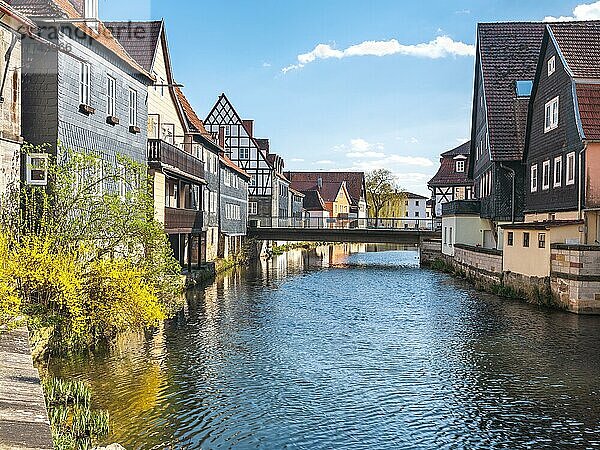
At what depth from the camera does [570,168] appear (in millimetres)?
27031

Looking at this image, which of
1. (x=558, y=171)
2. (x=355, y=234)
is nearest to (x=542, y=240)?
(x=558, y=171)

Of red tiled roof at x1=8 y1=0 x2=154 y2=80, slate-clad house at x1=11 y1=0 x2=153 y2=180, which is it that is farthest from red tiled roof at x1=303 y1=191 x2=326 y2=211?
red tiled roof at x1=8 y1=0 x2=154 y2=80

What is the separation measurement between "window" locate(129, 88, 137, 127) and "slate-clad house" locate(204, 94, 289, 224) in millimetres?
31000

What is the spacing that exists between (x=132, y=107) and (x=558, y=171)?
53.1 ft

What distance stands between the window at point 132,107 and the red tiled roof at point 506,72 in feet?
61.0

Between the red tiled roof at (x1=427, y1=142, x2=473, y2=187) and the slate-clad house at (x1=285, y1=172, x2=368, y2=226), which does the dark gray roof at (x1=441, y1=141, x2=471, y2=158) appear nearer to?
the red tiled roof at (x1=427, y1=142, x2=473, y2=187)

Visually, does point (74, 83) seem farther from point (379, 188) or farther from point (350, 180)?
point (350, 180)

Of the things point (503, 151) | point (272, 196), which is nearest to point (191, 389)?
point (503, 151)

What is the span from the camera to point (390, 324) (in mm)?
21766

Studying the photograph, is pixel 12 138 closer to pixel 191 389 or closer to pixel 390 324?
pixel 191 389

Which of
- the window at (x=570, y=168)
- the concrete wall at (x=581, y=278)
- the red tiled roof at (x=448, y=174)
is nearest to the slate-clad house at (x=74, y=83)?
the concrete wall at (x=581, y=278)

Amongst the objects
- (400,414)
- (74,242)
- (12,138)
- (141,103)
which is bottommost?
(400,414)

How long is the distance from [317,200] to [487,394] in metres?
88.0

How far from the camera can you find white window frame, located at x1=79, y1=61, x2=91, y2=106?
1884cm
